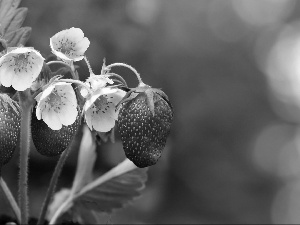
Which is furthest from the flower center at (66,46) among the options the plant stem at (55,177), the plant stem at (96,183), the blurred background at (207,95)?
the blurred background at (207,95)

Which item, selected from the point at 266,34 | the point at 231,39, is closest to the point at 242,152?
the point at 231,39

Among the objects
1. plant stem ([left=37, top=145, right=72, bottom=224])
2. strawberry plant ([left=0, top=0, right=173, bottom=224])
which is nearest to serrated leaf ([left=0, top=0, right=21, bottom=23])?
strawberry plant ([left=0, top=0, right=173, bottom=224])

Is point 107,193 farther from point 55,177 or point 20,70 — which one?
point 20,70

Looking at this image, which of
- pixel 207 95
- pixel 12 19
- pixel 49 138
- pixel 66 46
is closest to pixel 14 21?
pixel 12 19

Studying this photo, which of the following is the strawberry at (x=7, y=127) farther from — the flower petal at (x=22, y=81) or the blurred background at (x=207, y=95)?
the blurred background at (x=207, y=95)

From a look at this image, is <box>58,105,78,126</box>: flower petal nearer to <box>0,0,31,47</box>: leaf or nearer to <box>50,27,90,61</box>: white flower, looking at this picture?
<box>50,27,90,61</box>: white flower

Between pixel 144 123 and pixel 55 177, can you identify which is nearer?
pixel 144 123

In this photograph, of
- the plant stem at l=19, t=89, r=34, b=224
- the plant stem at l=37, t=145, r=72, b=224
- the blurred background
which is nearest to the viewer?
the plant stem at l=19, t=89, r=34, b=224

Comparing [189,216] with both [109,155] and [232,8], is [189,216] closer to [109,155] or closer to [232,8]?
[109,155]
